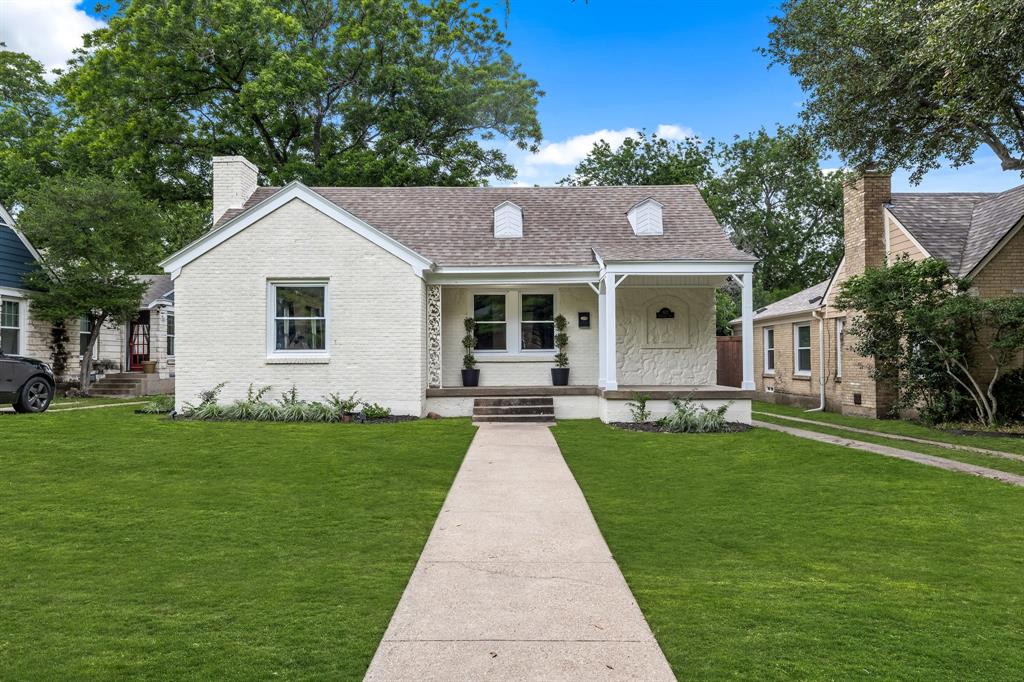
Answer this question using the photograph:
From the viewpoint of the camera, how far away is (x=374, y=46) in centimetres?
2766

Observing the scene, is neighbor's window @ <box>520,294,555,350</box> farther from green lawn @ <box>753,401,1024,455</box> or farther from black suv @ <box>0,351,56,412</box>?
black suv @ <box>0,351,56,412</box>

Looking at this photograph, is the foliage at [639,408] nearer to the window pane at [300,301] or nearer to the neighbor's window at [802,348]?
the window pane at [300,301]

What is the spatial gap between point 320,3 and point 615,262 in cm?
2230

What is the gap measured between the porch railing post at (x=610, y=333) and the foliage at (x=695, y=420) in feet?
4.72

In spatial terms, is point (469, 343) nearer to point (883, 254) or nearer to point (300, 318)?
point (300, 318)

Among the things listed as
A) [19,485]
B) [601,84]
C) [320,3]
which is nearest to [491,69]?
[320,3]

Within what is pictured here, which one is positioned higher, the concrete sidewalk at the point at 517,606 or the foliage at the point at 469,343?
the foliage at the point at 469,343

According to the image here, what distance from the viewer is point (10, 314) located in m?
19.4

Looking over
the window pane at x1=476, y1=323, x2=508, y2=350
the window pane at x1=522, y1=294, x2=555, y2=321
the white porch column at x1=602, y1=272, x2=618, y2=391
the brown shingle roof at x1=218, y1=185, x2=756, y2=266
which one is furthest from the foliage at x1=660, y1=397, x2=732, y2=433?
the window pane at x1=476, y1=323, x2=508, y2=350

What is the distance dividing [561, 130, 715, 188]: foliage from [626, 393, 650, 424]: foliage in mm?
22612

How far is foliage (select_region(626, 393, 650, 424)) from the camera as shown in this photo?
43.3 feet

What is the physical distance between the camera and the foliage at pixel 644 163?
33.9 meters

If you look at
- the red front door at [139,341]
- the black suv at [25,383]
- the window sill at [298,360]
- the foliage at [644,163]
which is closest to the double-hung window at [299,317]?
the window sill at [298,360]

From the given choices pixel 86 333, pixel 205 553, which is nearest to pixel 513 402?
pixel 205 553
